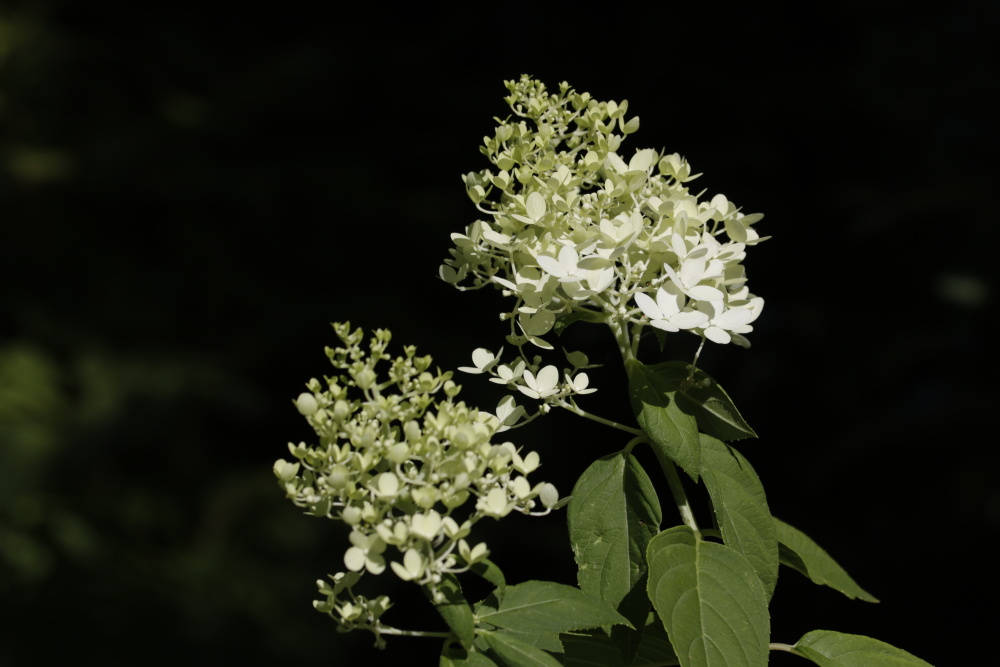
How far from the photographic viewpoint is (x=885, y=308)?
9.51 feet

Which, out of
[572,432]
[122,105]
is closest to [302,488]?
[572,432]

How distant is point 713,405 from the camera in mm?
708

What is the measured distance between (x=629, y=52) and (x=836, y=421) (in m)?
1.53

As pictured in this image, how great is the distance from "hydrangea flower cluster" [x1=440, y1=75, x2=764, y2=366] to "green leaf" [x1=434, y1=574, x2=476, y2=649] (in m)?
0.20

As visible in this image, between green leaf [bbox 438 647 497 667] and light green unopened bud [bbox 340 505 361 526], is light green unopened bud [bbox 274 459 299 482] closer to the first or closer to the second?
light green unopened bud [bbox 340 505 361 526]

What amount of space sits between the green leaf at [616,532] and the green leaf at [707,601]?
0.03m

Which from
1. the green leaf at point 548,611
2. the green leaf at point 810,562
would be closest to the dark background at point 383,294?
Answer: the green leaf at point 810,562

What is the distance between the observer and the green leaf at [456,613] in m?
0.57

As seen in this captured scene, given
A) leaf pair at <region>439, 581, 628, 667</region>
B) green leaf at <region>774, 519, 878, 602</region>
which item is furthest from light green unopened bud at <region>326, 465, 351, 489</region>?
green leaf at <region>774, 519, 878, 602</region>

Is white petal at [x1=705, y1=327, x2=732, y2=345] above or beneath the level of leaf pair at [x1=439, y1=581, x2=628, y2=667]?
above

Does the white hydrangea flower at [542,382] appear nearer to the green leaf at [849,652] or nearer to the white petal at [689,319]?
the white petal at [689,319]

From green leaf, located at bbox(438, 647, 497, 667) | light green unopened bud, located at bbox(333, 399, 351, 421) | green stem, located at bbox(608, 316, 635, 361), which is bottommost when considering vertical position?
green leaf, located at bbox(438, 647, 497, 667)

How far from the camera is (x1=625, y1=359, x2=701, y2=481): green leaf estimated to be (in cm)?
64

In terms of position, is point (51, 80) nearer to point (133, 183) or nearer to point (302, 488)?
point (133, 183)
